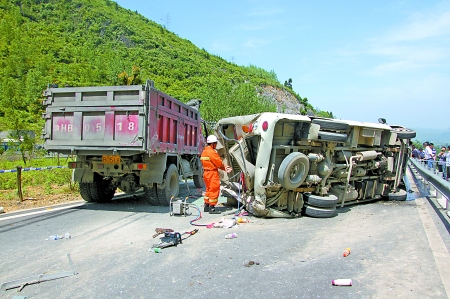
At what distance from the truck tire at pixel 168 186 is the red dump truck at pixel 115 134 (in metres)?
0.02

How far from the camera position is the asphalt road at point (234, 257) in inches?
136

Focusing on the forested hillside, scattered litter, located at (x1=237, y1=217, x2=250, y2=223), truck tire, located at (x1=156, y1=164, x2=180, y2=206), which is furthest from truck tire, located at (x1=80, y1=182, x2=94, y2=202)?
the forested hillside

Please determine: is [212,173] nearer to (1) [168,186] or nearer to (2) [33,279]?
(1) [168,186]

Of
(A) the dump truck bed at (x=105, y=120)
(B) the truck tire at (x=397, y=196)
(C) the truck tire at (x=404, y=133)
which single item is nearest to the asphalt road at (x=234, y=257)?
(A) the dump truck bed at (x=105, y=120)

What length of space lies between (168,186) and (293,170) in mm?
2992

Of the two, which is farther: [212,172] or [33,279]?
[212,172]

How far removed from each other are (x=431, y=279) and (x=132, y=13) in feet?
379

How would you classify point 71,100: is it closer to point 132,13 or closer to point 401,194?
point 401,194

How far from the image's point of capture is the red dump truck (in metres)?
7.04

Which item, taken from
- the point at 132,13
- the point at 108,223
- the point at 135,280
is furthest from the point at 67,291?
the point at 132,13

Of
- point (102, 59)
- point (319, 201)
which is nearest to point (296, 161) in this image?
point (319, 201)

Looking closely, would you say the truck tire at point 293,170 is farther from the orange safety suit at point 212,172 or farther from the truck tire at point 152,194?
the truck tire at point 152,194

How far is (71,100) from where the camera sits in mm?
7441

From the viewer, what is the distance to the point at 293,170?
257 inches
